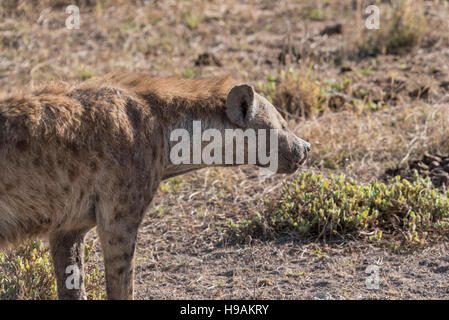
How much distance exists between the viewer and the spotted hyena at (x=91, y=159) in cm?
341

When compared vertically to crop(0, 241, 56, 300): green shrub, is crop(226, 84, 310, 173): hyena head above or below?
above

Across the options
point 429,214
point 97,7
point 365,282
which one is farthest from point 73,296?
point 97,7

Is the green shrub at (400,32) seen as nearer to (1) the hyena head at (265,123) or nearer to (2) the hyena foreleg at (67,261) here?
(1) the hyena head at (265,123)

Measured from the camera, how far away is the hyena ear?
3918 millimetres

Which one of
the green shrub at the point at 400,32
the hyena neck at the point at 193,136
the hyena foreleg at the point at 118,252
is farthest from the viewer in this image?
the green shrub at the point at 400,32

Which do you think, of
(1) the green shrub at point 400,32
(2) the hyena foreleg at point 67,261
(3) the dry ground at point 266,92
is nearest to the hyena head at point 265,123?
(3) the dry ground at point 266,92

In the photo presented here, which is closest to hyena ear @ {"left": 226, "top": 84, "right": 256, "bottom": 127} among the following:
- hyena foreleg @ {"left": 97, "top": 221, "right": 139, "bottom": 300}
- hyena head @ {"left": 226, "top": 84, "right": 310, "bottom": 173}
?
hyena head @ {"left": 226, "top": 84, "right": 310, "bottom": 173}

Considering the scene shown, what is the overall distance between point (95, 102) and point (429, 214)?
7.95ft

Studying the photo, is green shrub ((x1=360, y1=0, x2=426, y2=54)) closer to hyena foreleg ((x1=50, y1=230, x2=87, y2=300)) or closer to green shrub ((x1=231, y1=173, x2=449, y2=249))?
green shrub ((x1=231, y1=173, x2=449, y2=249))

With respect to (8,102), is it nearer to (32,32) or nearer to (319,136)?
(319,136)

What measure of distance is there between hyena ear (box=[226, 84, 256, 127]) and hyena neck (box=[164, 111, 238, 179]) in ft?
0.17

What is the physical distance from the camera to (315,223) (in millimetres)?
4859

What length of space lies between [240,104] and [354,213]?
1367 millimetres

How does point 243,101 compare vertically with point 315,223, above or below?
above
